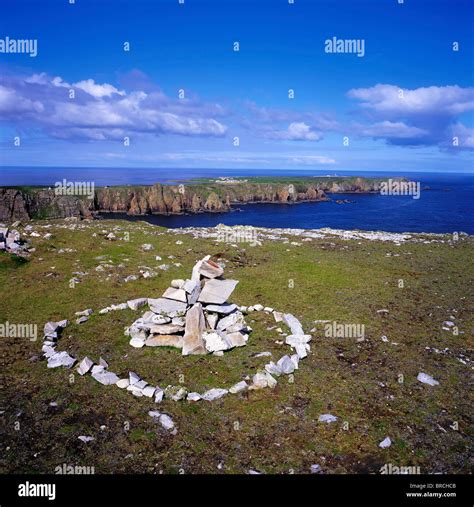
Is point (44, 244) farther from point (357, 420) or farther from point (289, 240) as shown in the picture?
point (357, 420)

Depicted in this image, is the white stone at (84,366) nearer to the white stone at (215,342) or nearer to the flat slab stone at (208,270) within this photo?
the white stone at (215,342)

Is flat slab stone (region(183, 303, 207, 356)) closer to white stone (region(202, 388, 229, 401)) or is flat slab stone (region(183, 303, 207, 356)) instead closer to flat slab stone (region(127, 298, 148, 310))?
white stone (region(202, 388, 229, 401))

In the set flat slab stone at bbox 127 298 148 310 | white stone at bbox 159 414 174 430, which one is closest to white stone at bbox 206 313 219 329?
flat slab stone at bbox 127 298 148 310

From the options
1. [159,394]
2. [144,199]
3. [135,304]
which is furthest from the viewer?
[144,199]

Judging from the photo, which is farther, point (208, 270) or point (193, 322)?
point (208, 270)

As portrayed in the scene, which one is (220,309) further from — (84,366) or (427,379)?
(427,379)

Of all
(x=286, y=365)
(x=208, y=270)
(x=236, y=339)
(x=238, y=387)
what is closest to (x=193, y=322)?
(x=236, y=339)
